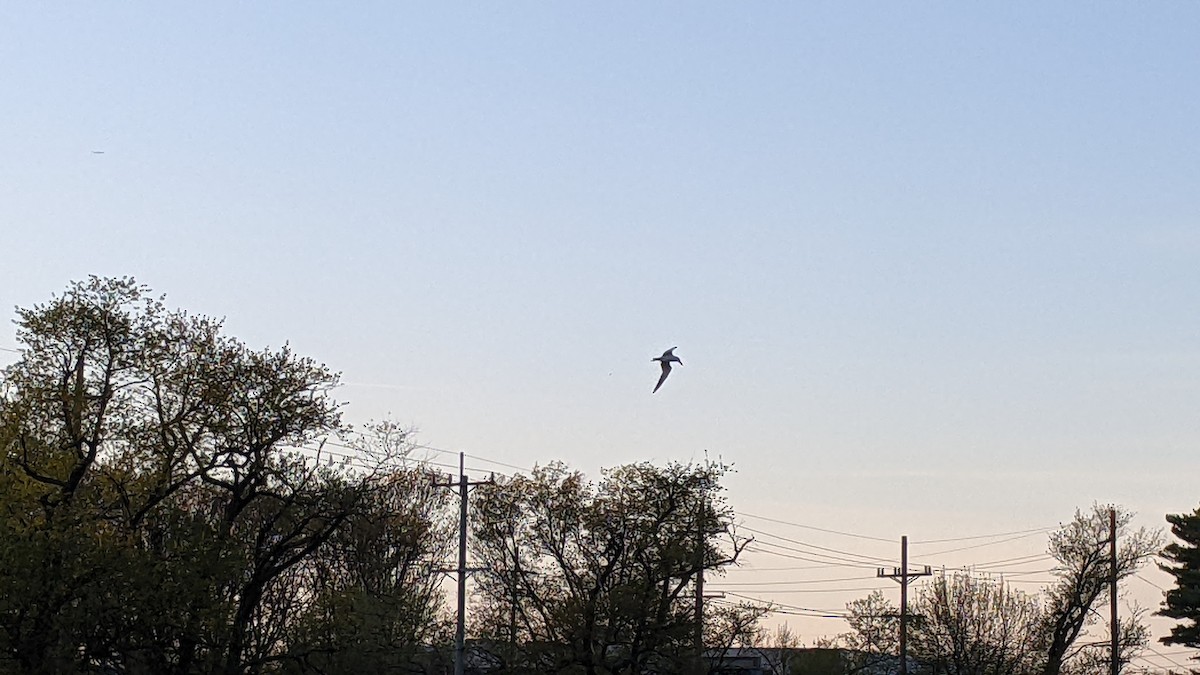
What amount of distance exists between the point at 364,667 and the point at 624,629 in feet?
31.7

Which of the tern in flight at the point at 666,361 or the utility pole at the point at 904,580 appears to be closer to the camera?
the tern in flight at the point at 666,361

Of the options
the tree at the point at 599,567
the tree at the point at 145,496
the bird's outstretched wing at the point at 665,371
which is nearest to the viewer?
the bird's outstretched wing at the point at 665,371

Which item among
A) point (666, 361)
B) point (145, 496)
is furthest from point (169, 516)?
point (666, 361)

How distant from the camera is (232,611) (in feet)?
157

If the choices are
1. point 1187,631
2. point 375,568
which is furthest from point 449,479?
point 1187,631

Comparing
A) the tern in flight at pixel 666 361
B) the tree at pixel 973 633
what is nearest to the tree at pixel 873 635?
the tree at pixel 973 633

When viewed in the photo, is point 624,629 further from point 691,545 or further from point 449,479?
point 449,479

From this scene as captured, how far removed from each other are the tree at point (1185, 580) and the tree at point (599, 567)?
1427 inches

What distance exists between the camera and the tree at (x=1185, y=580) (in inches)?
3688

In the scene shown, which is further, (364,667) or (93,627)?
(364,667)

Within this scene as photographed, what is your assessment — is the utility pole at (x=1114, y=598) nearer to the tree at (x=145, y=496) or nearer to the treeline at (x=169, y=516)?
the treeline at (x=169, y=516)

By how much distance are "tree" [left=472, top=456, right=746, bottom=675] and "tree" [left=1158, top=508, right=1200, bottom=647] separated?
119 ft

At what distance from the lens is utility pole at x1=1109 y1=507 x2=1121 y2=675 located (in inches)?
3233

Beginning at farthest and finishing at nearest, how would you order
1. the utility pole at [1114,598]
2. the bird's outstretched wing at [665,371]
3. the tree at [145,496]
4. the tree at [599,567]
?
the utility pole at [1114,598], the tree at [599,567], the tree at [145,496], the bird's outstretched wing at [665,371]
